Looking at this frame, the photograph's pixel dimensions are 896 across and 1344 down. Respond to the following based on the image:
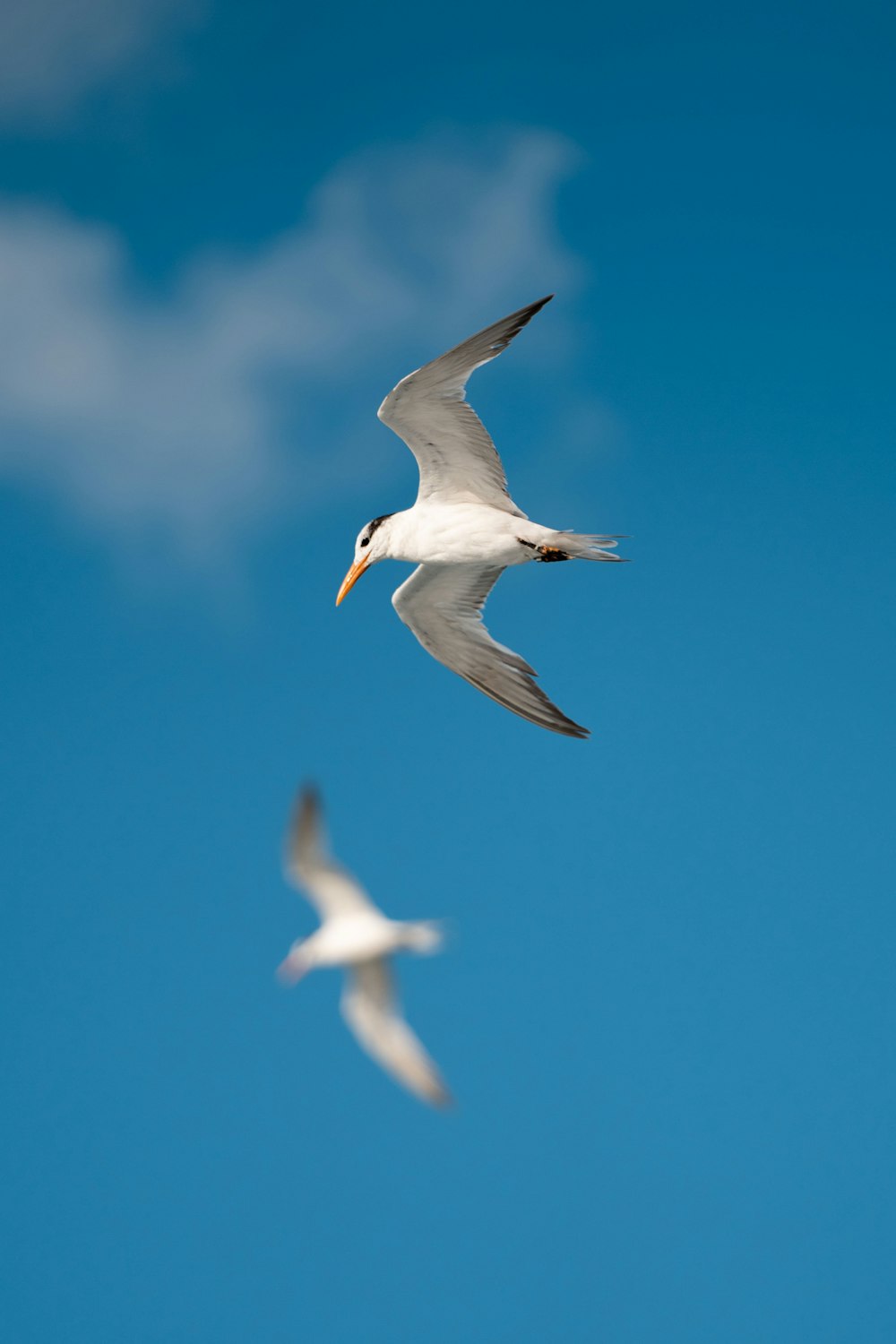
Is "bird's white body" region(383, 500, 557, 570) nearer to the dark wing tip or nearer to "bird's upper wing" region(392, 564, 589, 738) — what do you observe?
"bird's upper wing" region(392, 564, 589, 738)

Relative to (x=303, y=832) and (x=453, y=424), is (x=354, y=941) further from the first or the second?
(x=453, y=424)

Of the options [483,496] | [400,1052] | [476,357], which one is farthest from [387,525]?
[400,1052]

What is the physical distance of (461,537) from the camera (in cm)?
1479

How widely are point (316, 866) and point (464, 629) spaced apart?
7119 mm

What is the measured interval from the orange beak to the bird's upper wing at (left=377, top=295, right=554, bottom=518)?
3.98ft

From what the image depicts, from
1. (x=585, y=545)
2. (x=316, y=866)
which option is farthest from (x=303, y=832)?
(x=585, y=545)

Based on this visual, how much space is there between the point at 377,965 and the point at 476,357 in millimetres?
6824

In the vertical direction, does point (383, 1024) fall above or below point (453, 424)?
below

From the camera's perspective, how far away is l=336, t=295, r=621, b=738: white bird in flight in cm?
1395

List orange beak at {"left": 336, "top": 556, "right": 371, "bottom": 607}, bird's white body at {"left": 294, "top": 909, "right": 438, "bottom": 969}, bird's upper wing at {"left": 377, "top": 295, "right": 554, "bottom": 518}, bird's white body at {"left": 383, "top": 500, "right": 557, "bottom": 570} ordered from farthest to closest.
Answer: orange beak at {"left": 336, "top": 556, "right": 371, "bottom": 607}, bird's white body at {"left": 383, "top": 500, "right": 557, "bottom": 570}, bird's upper wing at {"left": 377, "top": 295, "right": 554, "bottom": 518}, bird's white body at {"left": 294, "top": 909, "right": 438, "bottom": 969}

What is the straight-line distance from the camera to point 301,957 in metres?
9.48

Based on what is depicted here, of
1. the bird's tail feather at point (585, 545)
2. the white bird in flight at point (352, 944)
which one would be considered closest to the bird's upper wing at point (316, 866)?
the white bird in flight at point (352, 944)

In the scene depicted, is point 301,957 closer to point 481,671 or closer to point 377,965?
point 377,965

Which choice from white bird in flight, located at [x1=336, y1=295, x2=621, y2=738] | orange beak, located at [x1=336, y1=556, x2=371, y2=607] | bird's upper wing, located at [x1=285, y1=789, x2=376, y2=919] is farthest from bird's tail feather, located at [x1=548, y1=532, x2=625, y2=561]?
bird's upper wing, located at [x1=285, y1=789, x2=376, y2=919]
